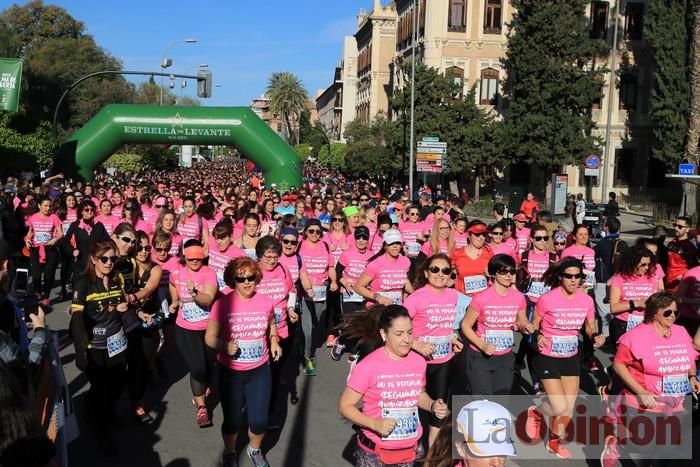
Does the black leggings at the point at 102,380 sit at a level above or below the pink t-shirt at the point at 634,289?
below

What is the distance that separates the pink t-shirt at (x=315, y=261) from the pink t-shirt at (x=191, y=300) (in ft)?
6.55

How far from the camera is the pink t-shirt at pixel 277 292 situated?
6836mm

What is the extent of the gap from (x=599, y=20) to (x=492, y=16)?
6420mm

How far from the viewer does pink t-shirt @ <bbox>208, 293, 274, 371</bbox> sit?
5441 millimetres

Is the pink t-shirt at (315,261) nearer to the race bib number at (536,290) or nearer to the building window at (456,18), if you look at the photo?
the race bib number at (536,290)

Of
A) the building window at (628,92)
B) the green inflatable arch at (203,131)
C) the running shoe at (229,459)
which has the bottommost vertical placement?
the running shoe at (229,459)

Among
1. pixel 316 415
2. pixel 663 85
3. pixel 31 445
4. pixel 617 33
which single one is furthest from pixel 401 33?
pixel 31 445

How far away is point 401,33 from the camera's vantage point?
5538 centimetres

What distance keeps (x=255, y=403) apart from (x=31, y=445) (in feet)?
10.0

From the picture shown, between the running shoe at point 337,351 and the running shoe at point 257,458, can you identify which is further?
the running shoe at point 337,351

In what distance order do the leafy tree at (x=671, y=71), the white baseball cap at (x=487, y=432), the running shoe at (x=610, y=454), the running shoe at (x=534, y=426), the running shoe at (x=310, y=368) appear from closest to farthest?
the white baseball cap at (x=487, y=432), the running shoe at (x=610, y=454), the running shoe at (x=534, y=426), the running shoe at (x=310, y=368), the leafy tree at (x=671, y=71)

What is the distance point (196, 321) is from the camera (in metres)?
6.67

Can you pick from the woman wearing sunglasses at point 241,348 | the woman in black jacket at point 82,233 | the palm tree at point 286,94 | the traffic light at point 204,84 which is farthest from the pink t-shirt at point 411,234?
the palm tree at point 286,94

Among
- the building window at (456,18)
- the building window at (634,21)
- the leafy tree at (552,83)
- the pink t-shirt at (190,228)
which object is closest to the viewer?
the pink t-shirt at (190,228)
